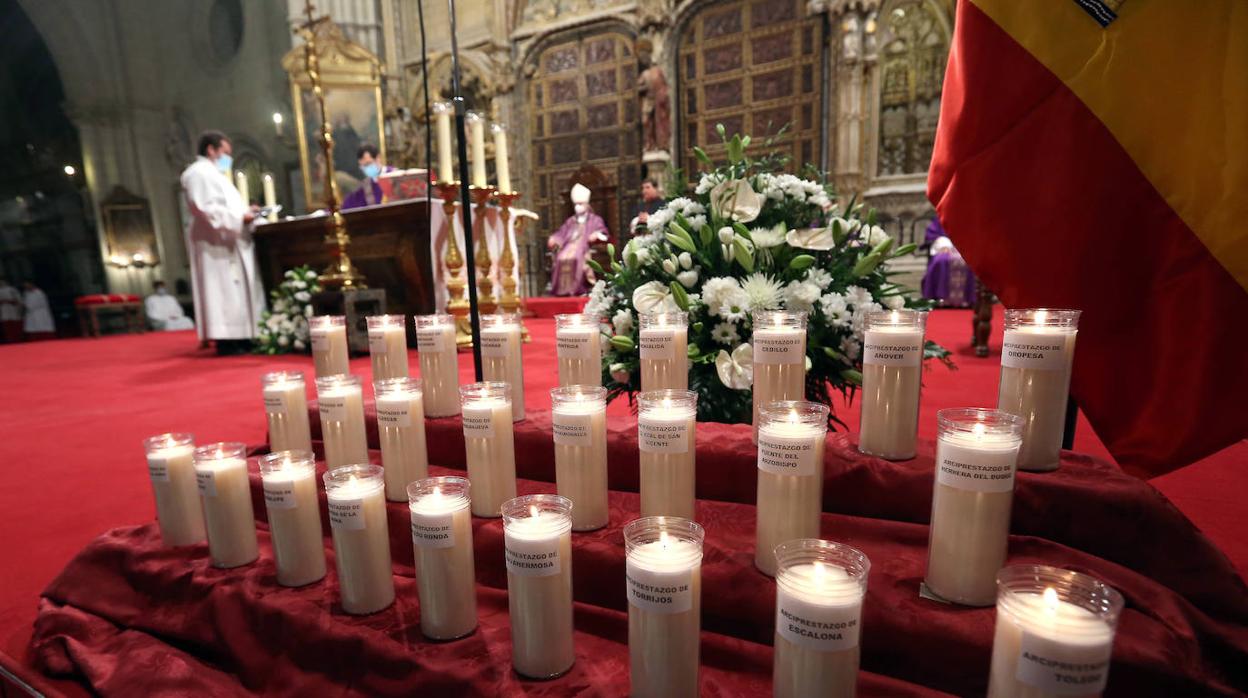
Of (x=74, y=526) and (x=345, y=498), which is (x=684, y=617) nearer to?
(x=345, y=498)

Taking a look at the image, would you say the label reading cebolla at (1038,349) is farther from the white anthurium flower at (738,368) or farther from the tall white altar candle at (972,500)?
the white anthurium flower at (738,368)

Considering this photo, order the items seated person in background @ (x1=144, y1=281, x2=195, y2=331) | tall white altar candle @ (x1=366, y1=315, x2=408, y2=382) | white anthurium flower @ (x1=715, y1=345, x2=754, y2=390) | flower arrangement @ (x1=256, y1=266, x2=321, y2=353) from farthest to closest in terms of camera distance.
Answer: seated person in background @ (x1=144, y1=281, x2=195, y2=331), flower arrangement @ (x1=256, y1=266, x2=321, y2=353), tall white altar candle @ (x1=366, y1=315, x2=408, y2=382), white anthurium flower @ (x1=715, y1=345, x2=754, y2=390)

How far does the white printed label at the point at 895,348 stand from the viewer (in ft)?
3.58

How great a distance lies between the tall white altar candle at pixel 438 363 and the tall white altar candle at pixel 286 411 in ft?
1.13

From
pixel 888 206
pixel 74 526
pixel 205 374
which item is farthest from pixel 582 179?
pixel 74 526

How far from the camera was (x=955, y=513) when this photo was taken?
3.01ft

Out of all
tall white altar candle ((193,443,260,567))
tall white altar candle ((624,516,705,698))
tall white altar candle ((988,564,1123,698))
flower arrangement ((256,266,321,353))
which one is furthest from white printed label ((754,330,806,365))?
flower arrangement ((256,266,321,353))

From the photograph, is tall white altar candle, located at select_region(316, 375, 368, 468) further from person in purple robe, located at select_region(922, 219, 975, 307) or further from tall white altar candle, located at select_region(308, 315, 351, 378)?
person in purple robe, located at select_region(922, 219, 975, 307)

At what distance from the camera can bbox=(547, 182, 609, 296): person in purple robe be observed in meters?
7.64

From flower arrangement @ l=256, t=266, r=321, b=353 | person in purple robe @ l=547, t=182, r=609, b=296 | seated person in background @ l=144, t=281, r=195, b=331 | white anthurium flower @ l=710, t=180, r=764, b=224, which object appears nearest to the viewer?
white anthurium flower @ l=710, t=180, r=764, b=224

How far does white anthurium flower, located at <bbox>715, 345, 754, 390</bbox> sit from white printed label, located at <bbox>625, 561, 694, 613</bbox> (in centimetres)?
70

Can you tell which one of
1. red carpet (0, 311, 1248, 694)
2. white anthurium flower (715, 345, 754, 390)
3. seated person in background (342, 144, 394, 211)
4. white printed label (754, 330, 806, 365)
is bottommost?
red carpet (0, 311, 1248, 694)

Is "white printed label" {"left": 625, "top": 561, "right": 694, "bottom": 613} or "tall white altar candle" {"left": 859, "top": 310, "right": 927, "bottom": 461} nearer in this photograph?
"white printed label" {"left": 625, "top": 561, "right": 694, "bottom": 613}

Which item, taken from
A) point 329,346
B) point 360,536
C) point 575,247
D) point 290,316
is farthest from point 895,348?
point 575,247
